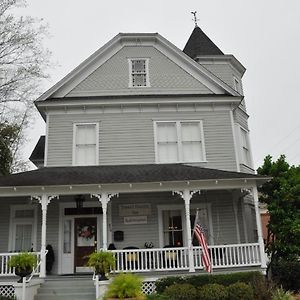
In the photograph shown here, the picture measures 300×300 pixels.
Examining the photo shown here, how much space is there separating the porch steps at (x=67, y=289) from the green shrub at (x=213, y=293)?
3.28m

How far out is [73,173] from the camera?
14.4 metres

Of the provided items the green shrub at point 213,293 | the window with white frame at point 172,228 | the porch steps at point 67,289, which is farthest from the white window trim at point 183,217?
the green shrub at point 213,293

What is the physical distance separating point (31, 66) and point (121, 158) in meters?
6.84

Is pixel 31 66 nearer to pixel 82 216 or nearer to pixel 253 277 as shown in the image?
pixel 82 216

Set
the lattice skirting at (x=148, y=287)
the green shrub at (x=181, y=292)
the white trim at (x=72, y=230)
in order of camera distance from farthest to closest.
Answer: the white trim at (x=72, y=230) < the lattice skirting at (x=148, y=287) < the green shrub at (x=181, y=292)

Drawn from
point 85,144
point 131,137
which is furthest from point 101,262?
point 131,137

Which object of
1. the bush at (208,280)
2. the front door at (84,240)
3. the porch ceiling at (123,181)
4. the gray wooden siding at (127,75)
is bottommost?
the bush at (208,280)

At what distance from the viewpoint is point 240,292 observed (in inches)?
402

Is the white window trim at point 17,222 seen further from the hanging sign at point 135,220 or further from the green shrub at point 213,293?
the green shrub at point 213,293

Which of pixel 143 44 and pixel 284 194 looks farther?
pixel 143 44

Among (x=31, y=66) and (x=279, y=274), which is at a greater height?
(x=31, y=66)

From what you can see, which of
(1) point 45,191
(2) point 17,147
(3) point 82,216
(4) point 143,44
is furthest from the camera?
(2) point 17,147

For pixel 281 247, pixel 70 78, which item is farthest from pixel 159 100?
pixel 281 247

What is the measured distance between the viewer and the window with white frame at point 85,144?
15695 mm
